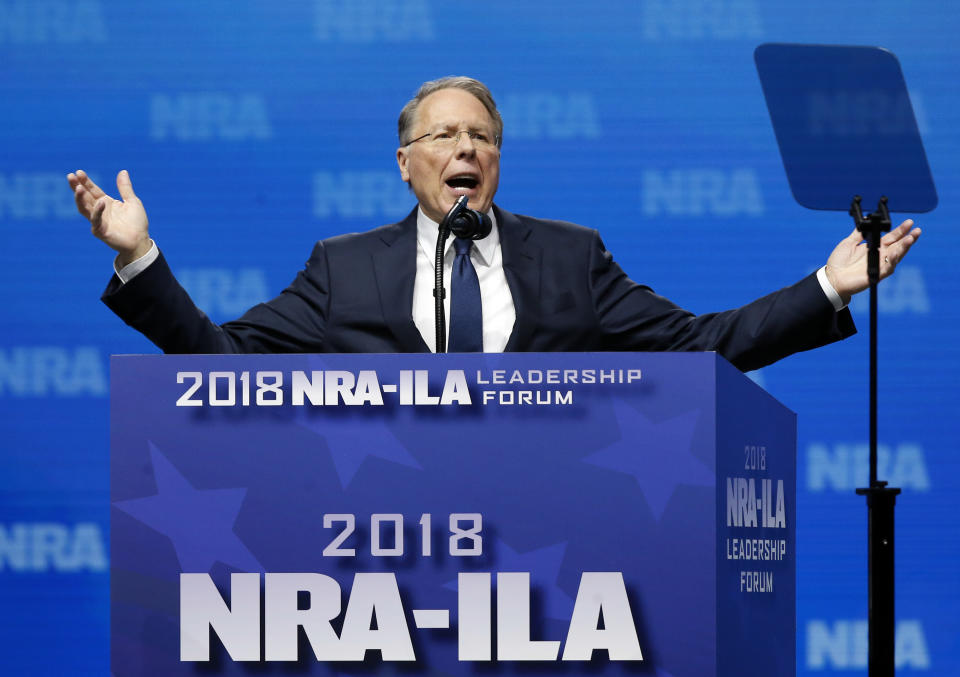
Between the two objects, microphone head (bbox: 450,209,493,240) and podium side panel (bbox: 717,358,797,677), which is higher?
microphone head (bbox: 450,209,493,240)

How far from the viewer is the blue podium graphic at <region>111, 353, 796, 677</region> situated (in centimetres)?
146

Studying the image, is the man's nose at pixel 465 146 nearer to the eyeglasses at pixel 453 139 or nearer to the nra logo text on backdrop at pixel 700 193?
the eyeglasses at pixel 453 139

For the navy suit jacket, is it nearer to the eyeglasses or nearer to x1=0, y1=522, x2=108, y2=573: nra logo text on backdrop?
the eyeglasses

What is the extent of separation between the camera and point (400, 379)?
1.50 m

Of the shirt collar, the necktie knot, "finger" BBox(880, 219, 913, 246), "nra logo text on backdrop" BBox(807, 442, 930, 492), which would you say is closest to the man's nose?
the shirt collar

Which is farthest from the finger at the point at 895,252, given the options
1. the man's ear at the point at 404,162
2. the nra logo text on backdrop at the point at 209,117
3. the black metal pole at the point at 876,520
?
the nra logo text on backdrop at the point at 209,117

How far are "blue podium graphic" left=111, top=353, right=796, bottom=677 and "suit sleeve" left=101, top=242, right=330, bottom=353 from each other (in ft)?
1.65

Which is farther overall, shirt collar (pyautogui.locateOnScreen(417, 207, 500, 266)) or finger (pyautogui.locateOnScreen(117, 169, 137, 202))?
shirt collar (pyautogui.locateOnScreen(417, 207, 500, 266))

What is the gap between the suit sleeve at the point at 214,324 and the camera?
2010 mm

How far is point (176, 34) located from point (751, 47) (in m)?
1.48

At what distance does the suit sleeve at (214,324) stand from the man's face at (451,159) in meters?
0.24

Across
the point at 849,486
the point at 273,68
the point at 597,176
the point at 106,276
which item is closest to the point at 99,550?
the point at 106,276

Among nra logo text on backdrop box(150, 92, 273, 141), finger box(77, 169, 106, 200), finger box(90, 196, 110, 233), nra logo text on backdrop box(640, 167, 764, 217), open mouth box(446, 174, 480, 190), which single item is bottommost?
finger box(90, 196, 110, 233)

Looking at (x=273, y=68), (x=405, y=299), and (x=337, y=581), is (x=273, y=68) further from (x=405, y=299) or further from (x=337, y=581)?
(x=337, y=581)
